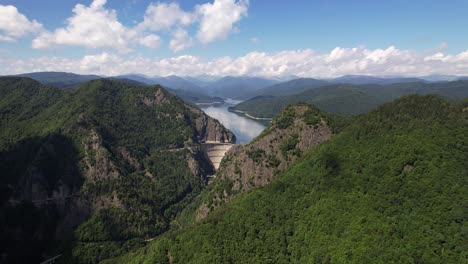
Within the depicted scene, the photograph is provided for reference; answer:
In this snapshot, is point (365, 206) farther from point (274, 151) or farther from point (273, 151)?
point (273, 151)

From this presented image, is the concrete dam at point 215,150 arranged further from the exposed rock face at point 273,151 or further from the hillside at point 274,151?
the exposed rock face at point 273,151

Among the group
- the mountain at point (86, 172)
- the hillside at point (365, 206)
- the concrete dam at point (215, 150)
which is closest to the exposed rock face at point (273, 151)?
the hillside at point (365, 206)

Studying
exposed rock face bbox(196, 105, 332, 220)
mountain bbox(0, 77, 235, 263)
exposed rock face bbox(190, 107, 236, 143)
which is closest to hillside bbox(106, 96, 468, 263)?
exposed rock face bbox(196, 105, 332, 220)

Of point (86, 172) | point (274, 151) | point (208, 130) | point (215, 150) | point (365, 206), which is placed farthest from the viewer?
point (208, 130)

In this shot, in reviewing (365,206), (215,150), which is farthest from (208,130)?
(365,206)

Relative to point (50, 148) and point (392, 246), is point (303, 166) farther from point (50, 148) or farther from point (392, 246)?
point (50, 148)

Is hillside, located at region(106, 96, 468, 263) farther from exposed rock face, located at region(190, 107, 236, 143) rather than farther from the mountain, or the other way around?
exposed rock face, located at region(190, 107, 236, 143)
